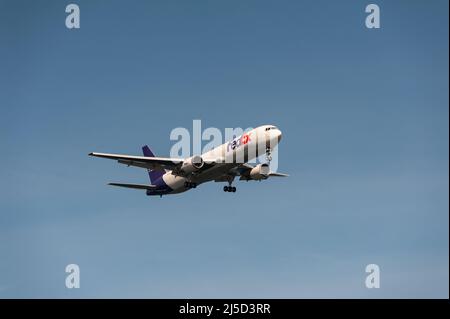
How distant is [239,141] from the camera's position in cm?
9362

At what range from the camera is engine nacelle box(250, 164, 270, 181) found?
102062 mm

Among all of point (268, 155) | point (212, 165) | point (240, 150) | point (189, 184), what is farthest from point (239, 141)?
point (189, 184)

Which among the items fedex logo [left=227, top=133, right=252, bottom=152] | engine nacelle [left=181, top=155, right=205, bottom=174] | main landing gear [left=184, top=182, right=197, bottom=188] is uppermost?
fedex logo [left=227, top=133, right=252, bottom=152]

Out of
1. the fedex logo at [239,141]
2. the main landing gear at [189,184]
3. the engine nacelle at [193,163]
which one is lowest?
the main landing gear at [189,184]

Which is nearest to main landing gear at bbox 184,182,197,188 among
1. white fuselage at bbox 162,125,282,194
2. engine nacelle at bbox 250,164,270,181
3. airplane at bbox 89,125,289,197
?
airplane at bbox 89,125,289,197

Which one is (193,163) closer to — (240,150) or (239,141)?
(240,150)

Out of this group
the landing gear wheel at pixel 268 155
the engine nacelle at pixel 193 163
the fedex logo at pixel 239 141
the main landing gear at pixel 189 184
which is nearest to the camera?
the fedex logo at pixel 239 141

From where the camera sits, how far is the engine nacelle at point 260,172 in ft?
335

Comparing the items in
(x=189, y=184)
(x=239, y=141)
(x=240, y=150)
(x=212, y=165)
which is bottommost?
(x=189, y=184)

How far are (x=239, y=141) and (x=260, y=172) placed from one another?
9.78 metres

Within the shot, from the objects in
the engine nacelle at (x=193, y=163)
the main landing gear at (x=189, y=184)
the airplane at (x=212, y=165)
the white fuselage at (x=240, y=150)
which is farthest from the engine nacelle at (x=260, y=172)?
the engine nacelle at (x=193, y=163)

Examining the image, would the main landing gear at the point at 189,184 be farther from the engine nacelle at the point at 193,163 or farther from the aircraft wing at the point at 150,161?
the engine nacelle at the point at 193,163

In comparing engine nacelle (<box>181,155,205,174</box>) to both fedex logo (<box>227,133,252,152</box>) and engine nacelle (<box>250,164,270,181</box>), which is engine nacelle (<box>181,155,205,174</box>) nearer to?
fedex logo (<box>227,133,252,152</box>)

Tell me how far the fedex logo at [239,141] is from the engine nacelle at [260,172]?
8676mm
